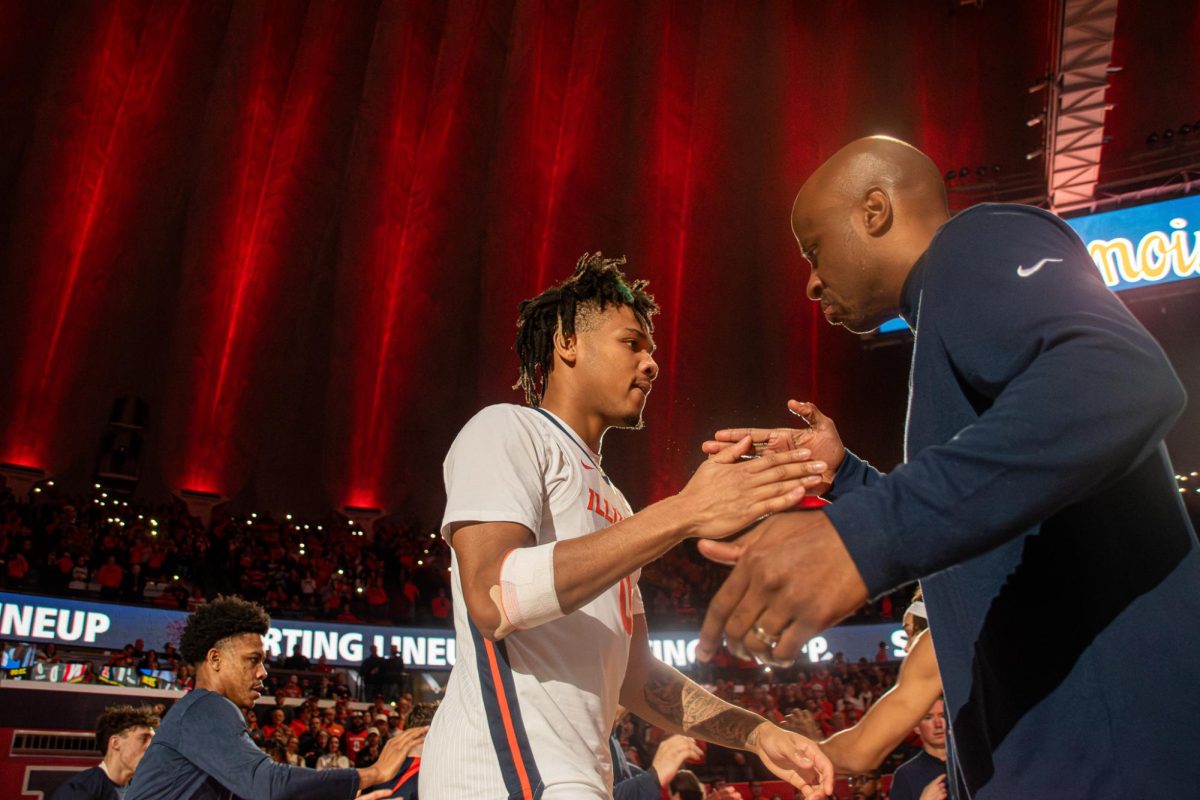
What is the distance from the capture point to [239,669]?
464 cm

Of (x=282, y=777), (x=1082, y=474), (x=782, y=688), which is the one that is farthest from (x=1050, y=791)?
(x=782, y=688)

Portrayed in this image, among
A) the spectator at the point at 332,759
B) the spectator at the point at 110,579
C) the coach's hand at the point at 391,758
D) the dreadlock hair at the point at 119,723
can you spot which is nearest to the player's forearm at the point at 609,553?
the coach's hand at the point at 391,758

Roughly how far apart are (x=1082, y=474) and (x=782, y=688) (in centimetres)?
1491

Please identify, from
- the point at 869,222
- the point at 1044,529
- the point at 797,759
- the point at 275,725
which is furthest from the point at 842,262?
the point at 275,725

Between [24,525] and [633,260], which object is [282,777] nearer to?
[24,525]

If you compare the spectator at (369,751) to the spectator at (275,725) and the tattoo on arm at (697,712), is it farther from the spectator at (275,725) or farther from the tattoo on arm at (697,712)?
the tattoo on arm at (697,712)

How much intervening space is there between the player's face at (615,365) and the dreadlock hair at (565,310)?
51mm

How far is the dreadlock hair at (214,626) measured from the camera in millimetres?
4652

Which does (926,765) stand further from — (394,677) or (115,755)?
(394,677)

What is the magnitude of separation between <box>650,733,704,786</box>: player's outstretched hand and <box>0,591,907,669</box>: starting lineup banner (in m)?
10.1

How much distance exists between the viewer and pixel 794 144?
21469 millimetres

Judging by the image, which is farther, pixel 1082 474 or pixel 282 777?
pixel 282 777

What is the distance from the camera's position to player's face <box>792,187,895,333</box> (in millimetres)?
1782

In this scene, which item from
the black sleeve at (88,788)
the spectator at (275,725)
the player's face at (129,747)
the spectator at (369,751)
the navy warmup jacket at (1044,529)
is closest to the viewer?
the navy warmup jacket at (1044,529)
